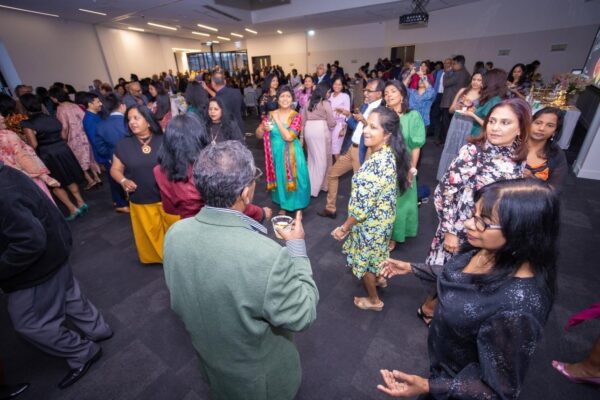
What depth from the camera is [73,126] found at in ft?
13.9

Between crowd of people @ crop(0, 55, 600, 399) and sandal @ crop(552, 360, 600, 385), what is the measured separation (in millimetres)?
15

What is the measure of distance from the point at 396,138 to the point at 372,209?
0.52 metres

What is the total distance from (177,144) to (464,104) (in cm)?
353

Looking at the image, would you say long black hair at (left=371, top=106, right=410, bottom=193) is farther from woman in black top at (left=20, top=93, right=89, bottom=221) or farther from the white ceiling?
the white ceiling

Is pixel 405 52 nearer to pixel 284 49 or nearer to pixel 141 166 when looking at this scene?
pixel 284 49

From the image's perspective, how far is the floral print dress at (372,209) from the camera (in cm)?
171

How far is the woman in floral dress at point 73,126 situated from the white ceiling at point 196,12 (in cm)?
426

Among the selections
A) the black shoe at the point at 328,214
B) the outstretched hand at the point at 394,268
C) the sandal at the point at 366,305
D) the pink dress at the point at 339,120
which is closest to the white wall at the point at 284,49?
the pink dress at the point at 339,120

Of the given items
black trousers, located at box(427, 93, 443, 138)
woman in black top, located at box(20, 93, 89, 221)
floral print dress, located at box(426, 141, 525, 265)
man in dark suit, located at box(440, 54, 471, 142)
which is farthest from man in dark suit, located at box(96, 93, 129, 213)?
black trousers, located at box(427, 93, 443, 138)

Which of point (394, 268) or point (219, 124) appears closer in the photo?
point (394, 268)

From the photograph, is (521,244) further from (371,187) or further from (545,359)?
(545,359)

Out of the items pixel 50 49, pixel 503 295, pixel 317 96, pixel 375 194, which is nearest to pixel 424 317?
pixel 375 194

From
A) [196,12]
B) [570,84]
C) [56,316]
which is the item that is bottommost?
[56,316]

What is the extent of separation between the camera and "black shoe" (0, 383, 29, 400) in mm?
1669
